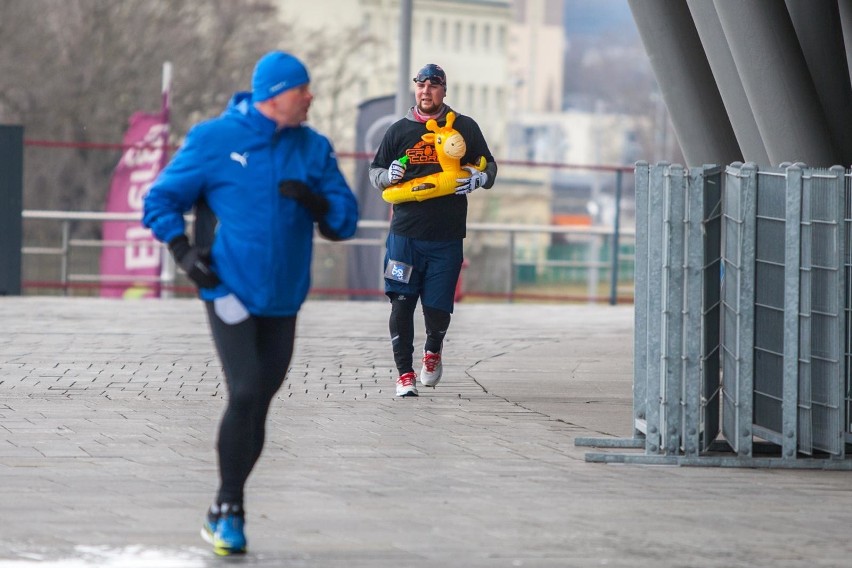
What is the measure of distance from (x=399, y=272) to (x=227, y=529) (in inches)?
179

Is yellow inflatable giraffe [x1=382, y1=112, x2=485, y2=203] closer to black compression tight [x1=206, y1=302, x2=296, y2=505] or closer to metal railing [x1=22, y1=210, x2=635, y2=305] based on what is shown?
black compression tight [x1=206, y1=302, x2=296, y2=505]

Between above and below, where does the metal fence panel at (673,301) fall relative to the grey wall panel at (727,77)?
below

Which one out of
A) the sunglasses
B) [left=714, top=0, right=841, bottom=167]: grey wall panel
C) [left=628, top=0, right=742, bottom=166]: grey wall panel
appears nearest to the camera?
the sunglasses

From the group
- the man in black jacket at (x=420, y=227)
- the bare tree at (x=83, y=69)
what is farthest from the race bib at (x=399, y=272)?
the bare tree at (x=83, y=69)

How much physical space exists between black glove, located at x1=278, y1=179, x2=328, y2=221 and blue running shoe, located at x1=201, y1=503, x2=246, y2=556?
1.06m

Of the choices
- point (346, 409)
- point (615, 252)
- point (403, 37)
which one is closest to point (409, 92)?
point (403, 37)

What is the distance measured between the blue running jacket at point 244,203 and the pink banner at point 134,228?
16.4m

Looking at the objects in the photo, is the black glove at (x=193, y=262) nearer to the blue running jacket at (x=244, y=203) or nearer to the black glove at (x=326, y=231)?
the blue running jacket at (x=244, y=203)

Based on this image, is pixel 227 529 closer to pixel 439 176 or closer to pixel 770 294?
pixel 770 294

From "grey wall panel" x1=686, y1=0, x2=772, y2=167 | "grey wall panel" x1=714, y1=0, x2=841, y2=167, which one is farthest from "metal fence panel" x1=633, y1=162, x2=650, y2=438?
"grey wall panel" x1=686, y1=0, x2=772, y2=167

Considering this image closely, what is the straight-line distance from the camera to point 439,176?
10430 mm

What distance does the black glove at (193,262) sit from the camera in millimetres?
6098

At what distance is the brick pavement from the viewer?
619cm

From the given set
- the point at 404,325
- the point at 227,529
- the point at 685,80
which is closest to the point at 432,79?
the point at 404,325
